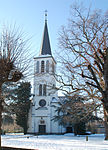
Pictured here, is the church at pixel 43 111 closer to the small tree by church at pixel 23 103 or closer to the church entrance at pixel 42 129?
the church entrance at pixel 42 129

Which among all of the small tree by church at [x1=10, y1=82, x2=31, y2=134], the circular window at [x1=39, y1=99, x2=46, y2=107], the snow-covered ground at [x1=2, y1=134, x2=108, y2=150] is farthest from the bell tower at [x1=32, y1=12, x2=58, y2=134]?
the snow-covered ground at [x1=2, y1=134, x2=108, y2=150]

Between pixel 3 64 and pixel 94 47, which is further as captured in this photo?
pixel 94 47

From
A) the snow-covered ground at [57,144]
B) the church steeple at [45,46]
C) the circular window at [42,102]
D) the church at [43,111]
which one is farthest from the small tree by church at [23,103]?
the snow-covered ground at [57,144]

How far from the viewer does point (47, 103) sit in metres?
42.3

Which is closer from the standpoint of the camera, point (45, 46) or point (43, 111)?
point (43, 111)

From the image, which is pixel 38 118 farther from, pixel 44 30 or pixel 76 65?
pixel 76 65

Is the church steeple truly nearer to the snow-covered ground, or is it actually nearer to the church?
the church

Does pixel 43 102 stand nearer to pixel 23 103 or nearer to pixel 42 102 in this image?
pixel 42 102

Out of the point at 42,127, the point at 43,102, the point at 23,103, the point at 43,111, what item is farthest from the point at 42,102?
the point at 42,127

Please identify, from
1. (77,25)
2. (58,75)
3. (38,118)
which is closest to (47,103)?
(38,118)

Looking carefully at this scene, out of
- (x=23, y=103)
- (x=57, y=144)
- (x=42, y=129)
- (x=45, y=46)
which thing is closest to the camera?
(x=57, y=144)

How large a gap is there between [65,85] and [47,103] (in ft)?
98.3

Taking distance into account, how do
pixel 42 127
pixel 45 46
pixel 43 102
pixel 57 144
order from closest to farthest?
1. pixel 57 144
2. pixel 42 127
3. pixel 43 102
4. pixel 45 46

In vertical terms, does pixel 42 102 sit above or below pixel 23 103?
above
